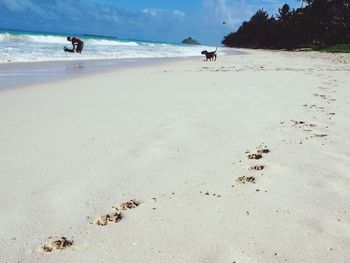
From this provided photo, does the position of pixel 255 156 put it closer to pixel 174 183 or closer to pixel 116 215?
pixel 174 183

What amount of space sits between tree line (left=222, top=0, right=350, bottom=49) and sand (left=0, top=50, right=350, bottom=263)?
3959 cm

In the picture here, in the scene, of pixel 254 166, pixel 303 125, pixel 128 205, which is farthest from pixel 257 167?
pixel 303 125

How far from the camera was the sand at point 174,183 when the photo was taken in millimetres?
2074

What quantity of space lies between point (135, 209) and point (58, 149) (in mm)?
1438

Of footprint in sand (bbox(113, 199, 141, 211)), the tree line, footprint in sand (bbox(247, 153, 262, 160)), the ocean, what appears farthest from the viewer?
the tree line

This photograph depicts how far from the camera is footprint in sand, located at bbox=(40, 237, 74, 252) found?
80.0 inches

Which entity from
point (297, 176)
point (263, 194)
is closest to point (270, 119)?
point (297, 176)

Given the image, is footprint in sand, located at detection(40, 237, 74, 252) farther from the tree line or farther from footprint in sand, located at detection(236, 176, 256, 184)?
the tree line

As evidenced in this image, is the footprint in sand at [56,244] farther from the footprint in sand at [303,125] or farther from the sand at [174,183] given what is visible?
the footprint in sand at [303,125]

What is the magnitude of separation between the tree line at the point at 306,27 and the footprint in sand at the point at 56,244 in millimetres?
42228

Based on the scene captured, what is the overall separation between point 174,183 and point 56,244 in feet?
3.45

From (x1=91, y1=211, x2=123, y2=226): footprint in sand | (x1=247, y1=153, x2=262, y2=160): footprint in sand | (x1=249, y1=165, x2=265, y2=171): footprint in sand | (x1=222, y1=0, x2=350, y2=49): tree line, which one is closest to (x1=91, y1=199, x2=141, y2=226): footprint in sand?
(x1=91, y1=211, x2=123, y2=226): footprint in sand

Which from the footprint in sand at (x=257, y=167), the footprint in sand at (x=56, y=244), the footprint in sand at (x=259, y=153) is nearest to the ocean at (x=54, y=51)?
the footprint in sand at (x=259, y=153)

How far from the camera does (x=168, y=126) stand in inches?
178
